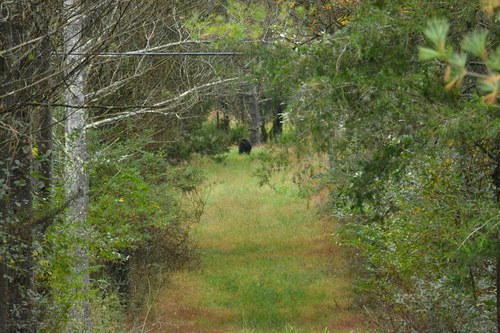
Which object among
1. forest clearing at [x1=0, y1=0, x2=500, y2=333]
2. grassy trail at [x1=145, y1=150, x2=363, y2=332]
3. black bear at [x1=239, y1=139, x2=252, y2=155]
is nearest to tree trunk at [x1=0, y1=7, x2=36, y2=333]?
forest clearing at [x1=0, y1=0, x2=500, y2=333]

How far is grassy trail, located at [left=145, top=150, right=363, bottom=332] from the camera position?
63.7 ft

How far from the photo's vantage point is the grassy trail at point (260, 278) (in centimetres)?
1941

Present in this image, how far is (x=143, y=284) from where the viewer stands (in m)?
21.2

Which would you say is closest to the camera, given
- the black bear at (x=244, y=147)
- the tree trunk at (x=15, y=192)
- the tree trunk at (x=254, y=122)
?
the tree trunk at (x=15, y=192)

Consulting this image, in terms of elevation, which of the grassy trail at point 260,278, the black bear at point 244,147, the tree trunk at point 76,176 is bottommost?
the black bear at point 244,147

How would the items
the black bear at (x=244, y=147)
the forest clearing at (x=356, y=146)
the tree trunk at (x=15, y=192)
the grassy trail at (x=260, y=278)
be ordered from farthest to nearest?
the black bear at (x=244, y=147)
the grassy trail at (x=260, y=278)
the tree trunk at (x=15, y=192)
the forest clearing at (x=356, y=146)

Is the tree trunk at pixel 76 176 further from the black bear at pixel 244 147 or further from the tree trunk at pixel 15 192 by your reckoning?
the black bear at pixel 244 147

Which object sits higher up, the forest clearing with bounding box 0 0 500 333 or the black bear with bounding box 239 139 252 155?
the forest clearing with bounding box 0 0 500 333

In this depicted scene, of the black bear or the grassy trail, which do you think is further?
the black bear

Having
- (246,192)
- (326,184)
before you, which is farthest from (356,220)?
(246,192)

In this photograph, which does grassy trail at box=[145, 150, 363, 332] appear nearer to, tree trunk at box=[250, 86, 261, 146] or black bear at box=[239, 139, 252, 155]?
black bear at box=[239, 139, 252, 155]

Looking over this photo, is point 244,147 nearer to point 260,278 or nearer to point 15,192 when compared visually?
point 260,278

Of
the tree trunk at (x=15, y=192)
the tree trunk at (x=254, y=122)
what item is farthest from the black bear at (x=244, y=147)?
the tree trunk at (x=15, y=192)

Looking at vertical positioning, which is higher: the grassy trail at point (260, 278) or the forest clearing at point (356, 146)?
the forest clearing at point (356, 146)
